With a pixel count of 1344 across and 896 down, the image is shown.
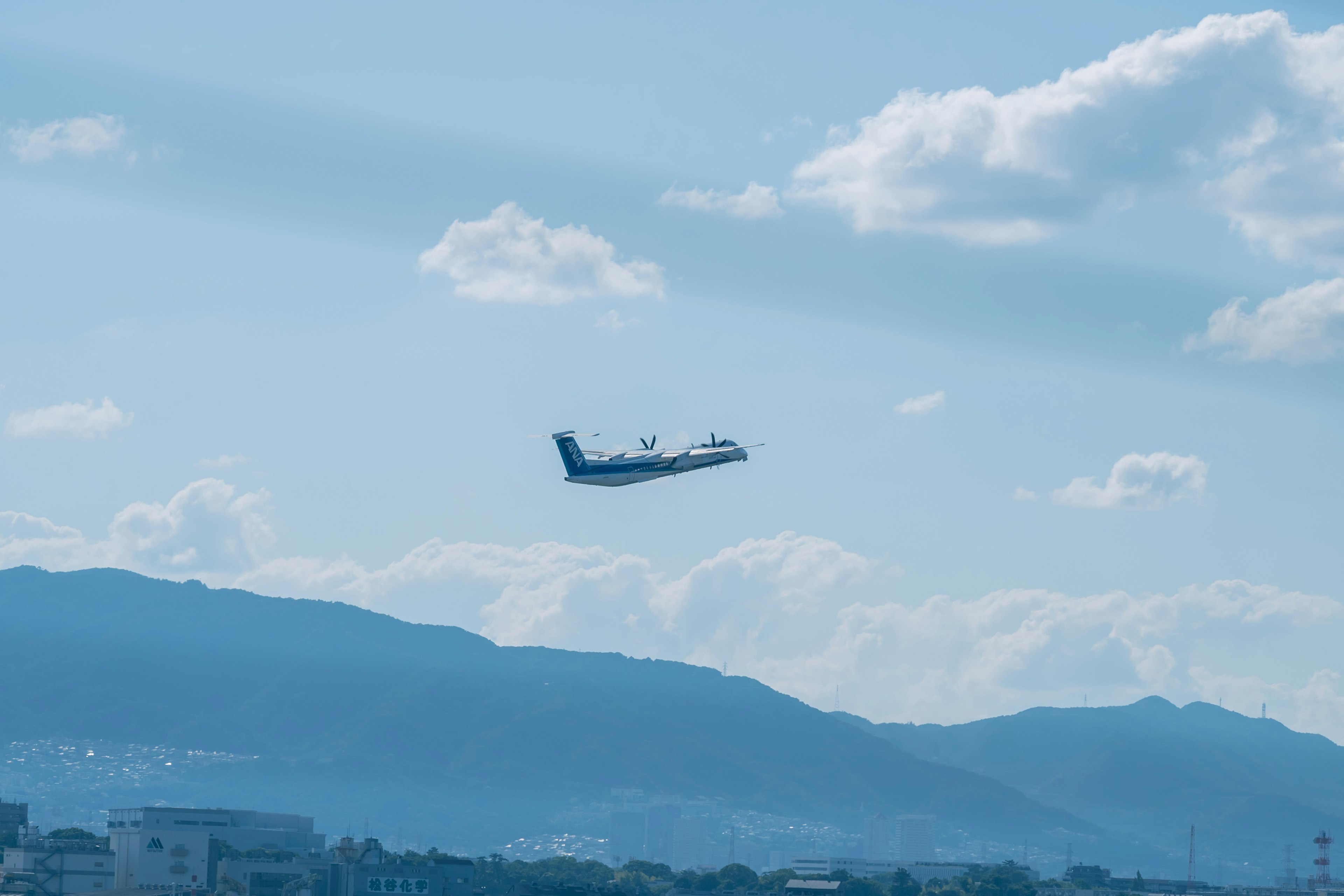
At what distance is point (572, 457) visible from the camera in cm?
17350

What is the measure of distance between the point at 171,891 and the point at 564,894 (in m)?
48.9

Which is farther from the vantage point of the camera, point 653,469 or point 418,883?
point 418,883

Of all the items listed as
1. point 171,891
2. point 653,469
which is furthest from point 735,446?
point 171,891

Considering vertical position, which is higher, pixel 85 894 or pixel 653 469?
pixel 653 469

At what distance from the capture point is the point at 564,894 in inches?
7707

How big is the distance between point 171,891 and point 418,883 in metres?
30.5

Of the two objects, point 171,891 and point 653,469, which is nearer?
point 653,469

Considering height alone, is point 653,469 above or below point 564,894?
above

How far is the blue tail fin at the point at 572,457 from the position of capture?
17300 cm

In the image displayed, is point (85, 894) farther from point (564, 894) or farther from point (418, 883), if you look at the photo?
point (564, 894)

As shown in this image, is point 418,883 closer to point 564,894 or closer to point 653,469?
point 564,894

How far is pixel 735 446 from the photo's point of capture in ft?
561

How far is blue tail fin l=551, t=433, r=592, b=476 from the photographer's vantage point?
173m

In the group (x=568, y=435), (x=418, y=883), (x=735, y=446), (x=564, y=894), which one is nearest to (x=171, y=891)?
(x=418, y=883)
